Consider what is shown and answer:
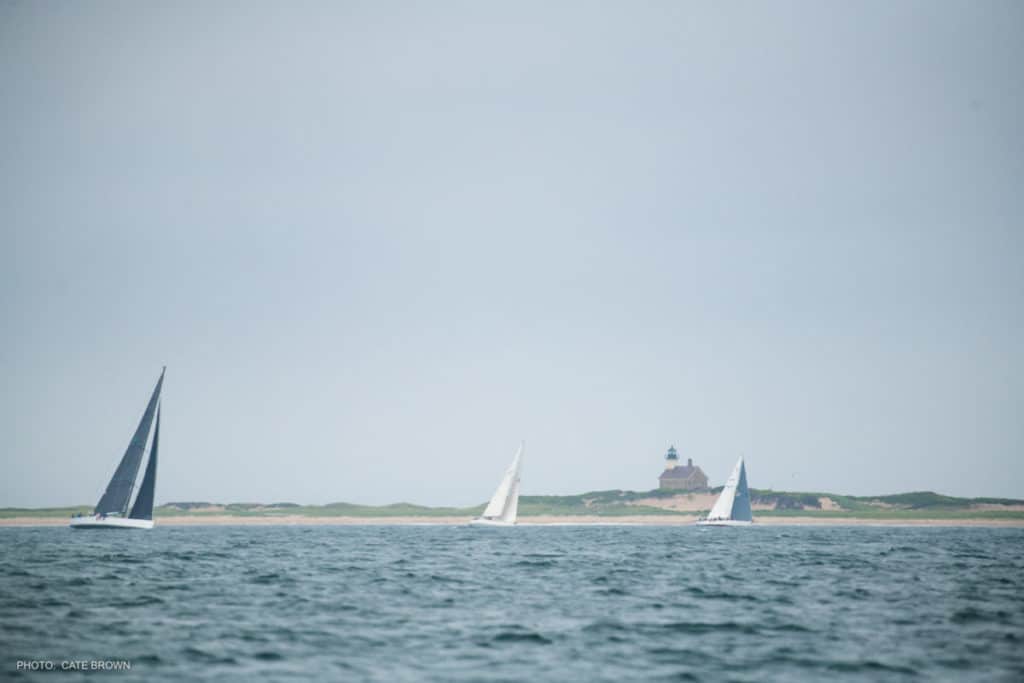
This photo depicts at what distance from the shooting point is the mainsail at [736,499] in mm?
145250

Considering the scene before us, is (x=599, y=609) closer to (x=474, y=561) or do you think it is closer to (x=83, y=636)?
(x=83, y=636)

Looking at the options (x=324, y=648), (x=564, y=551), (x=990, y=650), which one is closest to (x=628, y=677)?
(x=324, y=648)

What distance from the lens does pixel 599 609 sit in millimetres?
30469

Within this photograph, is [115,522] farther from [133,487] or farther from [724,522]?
[724,522]

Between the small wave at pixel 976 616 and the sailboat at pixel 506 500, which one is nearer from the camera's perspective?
the small wave at pixel 976 616

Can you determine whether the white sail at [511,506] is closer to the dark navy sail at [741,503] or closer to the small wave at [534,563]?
the dark navy sail at [741,503]

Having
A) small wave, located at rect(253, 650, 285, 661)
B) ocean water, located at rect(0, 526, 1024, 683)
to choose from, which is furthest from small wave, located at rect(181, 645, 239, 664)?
small wave, located at rect(253, 650, 285, 661)

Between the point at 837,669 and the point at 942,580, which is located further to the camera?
the point at 942,580

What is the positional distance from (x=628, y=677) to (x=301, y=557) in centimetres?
4248

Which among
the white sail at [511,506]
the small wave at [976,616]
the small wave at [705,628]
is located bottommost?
the small wave at [705,628]

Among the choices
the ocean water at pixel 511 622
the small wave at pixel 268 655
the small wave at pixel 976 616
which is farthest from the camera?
the small wave at pixel 976 616

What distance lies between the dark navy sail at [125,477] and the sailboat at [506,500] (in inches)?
2537

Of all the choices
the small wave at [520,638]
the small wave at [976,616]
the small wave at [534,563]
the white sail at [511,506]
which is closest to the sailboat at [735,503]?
the white sail at [511,506]

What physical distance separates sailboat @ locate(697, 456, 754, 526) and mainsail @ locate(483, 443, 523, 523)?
104ft
